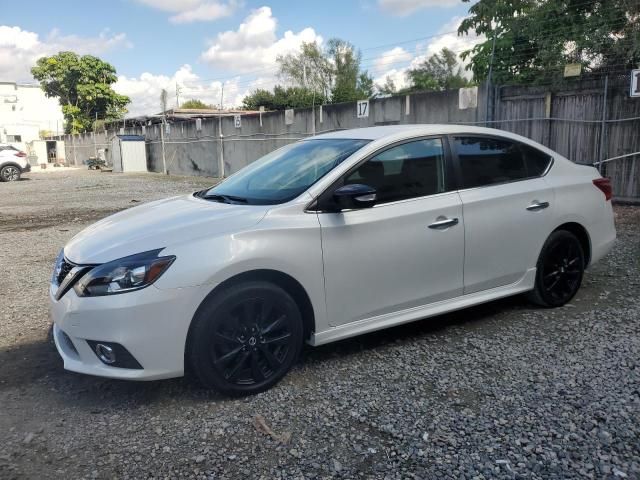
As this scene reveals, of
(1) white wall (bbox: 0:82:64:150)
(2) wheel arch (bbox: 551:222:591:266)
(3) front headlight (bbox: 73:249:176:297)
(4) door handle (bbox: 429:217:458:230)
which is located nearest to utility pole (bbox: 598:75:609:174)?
(2) wheel arch (bbox: 551:222:591:266)

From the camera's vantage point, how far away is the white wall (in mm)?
67188

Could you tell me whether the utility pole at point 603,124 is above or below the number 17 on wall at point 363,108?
below

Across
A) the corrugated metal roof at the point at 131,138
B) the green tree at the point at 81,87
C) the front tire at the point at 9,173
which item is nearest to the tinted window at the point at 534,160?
the front tire at the point at 9,173

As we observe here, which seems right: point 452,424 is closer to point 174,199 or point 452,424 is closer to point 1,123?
point 174,199

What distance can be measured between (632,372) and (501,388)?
2.97 ft

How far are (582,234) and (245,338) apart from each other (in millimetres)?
3166

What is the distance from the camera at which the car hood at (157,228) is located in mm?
3184

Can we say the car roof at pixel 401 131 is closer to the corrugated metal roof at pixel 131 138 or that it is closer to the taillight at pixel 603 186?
the taillight at pixel 603 186

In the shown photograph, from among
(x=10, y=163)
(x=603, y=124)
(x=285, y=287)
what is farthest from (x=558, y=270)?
(x=10, y=163)

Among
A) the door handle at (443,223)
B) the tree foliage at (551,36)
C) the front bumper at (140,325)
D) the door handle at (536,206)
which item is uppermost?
the tree foliage at (551,36)

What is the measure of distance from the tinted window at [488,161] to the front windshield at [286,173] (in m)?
0.85

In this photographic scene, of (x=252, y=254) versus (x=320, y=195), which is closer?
(x=252, y=254)

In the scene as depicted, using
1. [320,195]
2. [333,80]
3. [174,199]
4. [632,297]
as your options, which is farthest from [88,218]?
[333,80]

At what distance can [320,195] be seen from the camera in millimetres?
3553
